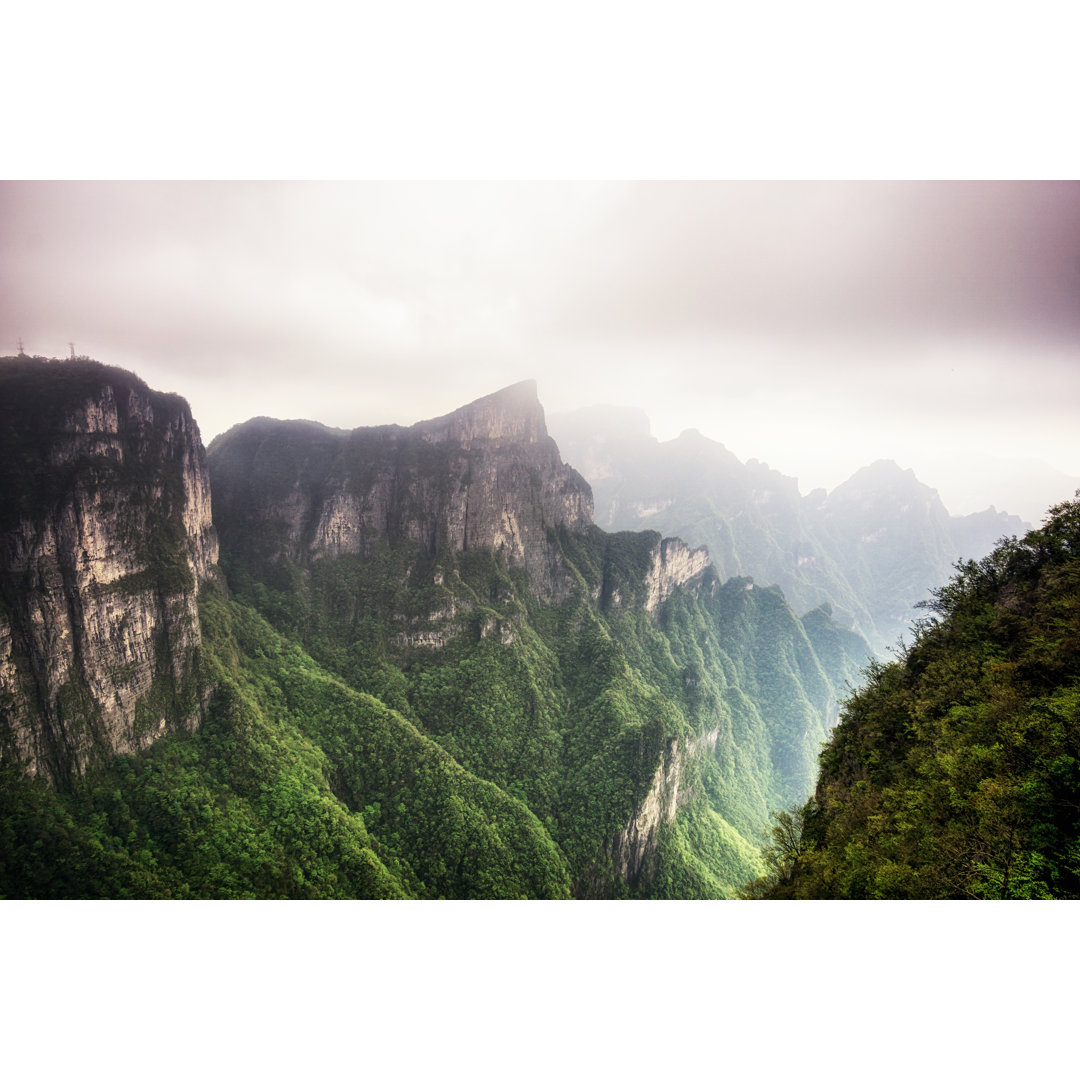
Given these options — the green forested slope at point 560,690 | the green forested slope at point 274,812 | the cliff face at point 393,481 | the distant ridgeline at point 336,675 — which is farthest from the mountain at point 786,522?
the green forested slope at point 274,812

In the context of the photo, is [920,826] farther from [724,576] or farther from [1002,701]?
[724,576]

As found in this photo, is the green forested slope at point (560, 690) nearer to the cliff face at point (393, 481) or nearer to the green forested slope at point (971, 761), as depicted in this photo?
the cliff face at point (393, 481)

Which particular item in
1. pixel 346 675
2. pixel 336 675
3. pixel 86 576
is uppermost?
pixel 86 576

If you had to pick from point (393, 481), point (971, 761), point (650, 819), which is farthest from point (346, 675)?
point (971, 761)

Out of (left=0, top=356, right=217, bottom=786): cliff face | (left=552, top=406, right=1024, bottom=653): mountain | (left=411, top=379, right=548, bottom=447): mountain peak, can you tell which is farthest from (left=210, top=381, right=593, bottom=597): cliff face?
(left=552, top=406, right=1024, bottom=653): mountain

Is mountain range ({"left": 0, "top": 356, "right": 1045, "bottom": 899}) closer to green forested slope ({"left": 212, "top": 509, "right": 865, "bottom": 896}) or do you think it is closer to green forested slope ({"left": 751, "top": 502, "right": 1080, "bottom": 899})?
green forested slope ({"left": 212, "top": 509, "right": 865, "bottom": 896})

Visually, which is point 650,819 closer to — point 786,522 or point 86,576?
point 86,576
